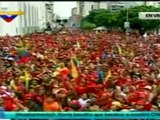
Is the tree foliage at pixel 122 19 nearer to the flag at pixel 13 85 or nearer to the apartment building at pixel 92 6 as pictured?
the apartment building at pixel 92 6

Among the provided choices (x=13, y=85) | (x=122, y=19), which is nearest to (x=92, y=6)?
(x=122, y=19)

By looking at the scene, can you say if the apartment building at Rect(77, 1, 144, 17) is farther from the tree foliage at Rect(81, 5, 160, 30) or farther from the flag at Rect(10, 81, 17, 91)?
the flag at Rect(10, 81, 17, 91)

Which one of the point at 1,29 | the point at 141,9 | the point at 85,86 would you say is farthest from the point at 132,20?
the point at 85,86

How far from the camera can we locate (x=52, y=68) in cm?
1717

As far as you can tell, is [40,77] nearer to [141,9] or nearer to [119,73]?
[119,73]

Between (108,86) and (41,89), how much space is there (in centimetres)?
204

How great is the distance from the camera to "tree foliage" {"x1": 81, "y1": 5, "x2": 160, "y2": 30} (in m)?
76.9

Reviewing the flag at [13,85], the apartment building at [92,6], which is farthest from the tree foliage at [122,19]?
the flag at [13,85]

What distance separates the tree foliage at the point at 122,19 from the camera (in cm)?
7694

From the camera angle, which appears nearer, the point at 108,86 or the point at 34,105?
the point at 34,105

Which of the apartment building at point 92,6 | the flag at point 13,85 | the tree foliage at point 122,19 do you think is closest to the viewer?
the flag at point 13,85

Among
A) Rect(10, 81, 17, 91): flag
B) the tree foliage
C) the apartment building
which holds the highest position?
Rect(10, 81, 17, 91): flag

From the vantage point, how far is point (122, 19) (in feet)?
274

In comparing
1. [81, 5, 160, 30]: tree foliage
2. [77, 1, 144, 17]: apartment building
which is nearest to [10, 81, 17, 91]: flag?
[81, 5, 160, 30]: tree foliage
